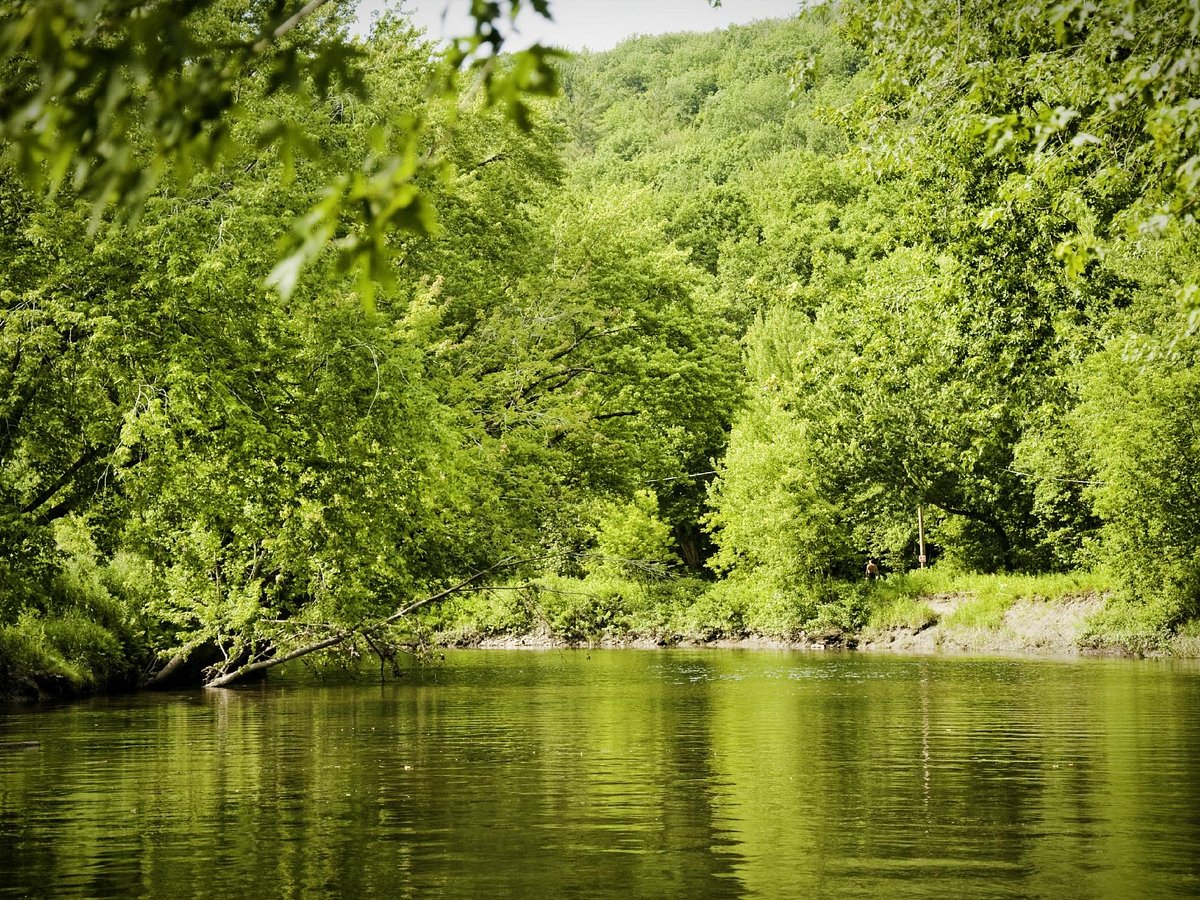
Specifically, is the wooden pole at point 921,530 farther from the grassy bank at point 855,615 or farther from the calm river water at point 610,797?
the calm river water at point 610,797

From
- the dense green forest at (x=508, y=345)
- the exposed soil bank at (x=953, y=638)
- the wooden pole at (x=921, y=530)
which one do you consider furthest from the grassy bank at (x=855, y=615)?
the wooden pole at (x=921, y=530)

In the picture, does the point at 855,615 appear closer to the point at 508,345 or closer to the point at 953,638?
the point at 953,638

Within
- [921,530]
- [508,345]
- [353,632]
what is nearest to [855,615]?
[921,530]

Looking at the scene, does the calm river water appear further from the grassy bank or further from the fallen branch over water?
the grassy bank

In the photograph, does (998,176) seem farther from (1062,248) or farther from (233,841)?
(233,841)

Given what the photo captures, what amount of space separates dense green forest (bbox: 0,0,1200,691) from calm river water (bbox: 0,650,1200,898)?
9.47ft

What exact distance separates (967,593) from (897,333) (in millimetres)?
29915

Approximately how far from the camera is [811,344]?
783 inches

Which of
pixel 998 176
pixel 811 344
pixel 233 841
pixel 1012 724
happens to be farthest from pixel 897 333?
pixel 233 841

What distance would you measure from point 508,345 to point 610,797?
63.6 ft

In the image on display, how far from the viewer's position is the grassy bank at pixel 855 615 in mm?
38250

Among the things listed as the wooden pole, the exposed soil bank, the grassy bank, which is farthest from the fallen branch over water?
the wooden pole

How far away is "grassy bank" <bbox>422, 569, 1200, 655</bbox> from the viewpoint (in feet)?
125

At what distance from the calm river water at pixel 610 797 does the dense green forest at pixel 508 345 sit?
2.89 m
